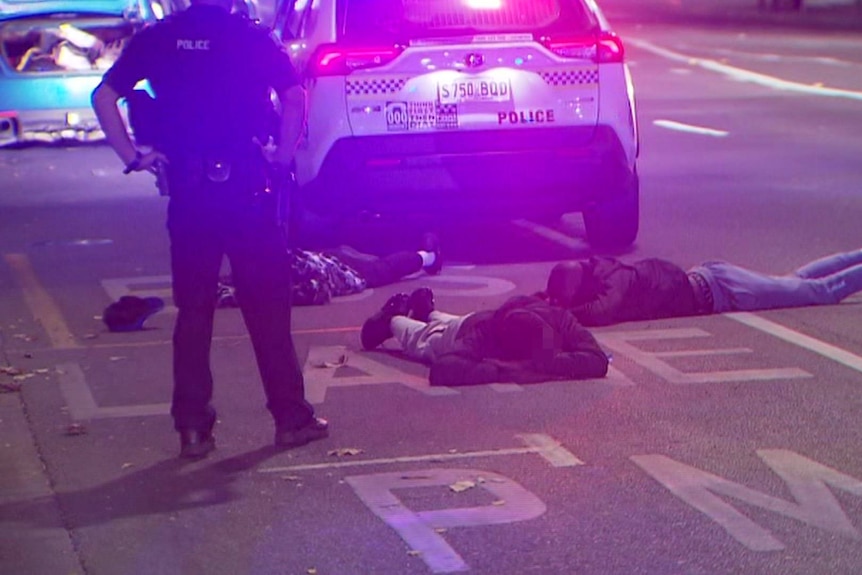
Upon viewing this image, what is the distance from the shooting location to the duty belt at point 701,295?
28.3 ft

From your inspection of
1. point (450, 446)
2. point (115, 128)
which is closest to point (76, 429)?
point (115, 128)

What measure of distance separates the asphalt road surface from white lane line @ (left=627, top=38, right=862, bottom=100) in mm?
11158

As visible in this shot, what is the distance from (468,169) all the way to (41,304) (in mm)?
2498

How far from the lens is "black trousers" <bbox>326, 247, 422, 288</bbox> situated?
9.88 metres

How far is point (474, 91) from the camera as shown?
10.2 metres

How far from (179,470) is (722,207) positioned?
7.35 metres

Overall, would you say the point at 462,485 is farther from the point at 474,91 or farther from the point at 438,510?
the point at 474,91

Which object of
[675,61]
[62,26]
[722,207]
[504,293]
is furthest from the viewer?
[675,61]

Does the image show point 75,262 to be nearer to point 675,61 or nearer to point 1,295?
point 1,295

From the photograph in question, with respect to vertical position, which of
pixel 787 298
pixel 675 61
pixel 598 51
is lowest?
pixel 675 61

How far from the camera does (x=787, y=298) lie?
8.80 meters

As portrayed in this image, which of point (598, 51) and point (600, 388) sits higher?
point (598, 51)

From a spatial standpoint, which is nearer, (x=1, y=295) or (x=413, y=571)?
(x=413, y=571)

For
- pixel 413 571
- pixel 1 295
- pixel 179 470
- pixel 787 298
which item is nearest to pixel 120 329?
pixel 1 295
